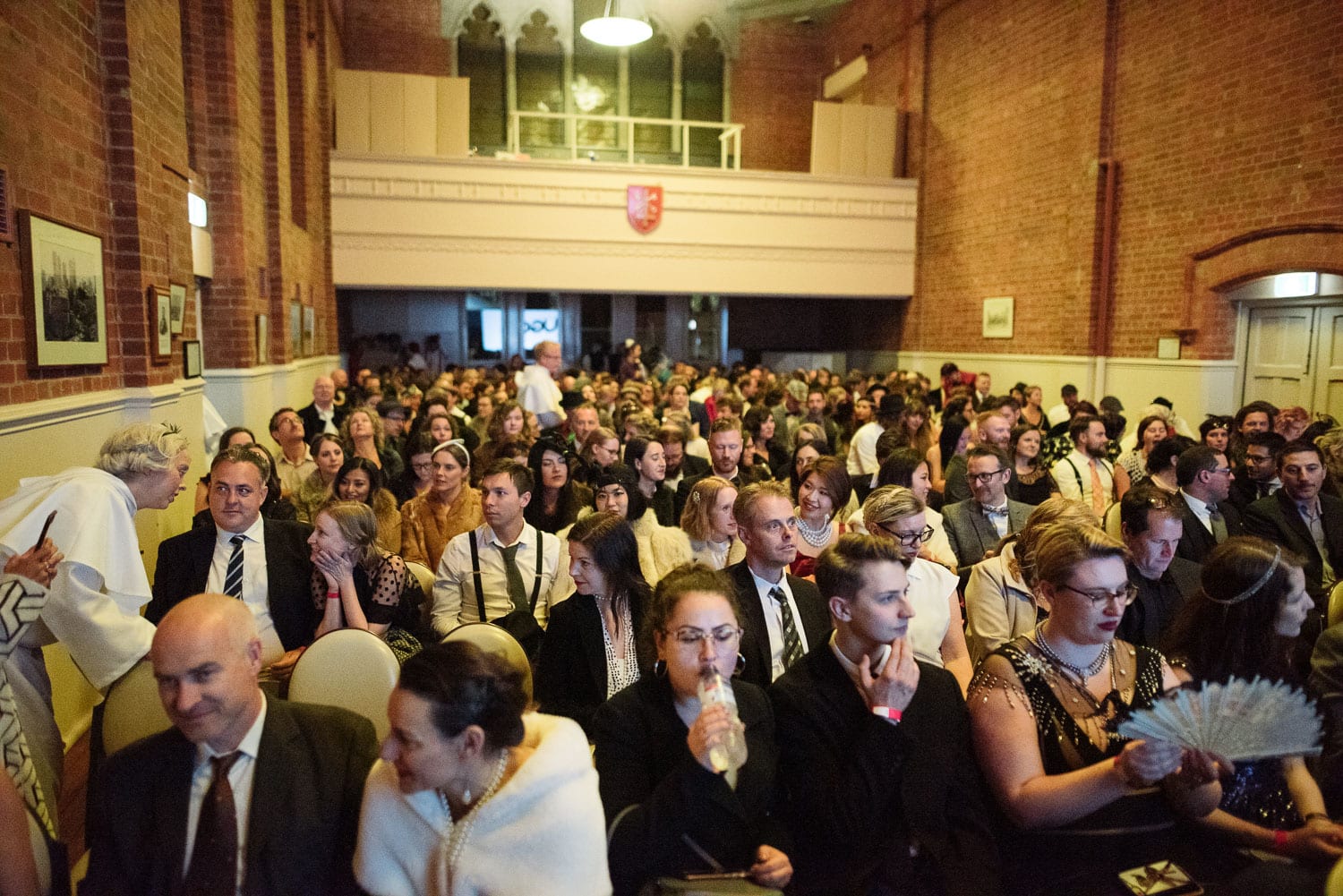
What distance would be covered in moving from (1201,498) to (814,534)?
194 centimetres

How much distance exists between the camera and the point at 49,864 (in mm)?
1895

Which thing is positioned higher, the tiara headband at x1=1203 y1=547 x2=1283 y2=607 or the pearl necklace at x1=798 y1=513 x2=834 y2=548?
the tiara headband at x1=1203 y1=547 x2=1283 y2=607

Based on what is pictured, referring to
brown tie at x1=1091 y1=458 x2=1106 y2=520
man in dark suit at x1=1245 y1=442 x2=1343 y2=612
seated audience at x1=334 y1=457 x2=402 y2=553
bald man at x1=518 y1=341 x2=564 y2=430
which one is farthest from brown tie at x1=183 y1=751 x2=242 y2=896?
bald man at x1=518 y1=341 x2=564 y2=430

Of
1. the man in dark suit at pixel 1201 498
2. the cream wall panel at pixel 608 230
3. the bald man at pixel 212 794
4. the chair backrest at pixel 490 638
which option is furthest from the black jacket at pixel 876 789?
the cream wall panel at pixel 608 230

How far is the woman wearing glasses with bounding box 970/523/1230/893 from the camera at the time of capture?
203 cm

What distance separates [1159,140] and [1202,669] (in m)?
9.27

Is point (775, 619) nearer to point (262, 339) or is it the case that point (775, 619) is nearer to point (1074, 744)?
point (1074, 744)

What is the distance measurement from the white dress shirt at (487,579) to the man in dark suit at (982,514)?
1.89 m

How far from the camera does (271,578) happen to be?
312 cm

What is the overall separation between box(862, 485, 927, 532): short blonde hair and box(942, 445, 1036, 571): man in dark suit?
1.00 m

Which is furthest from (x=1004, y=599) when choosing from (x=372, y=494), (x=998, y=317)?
(x=998, y=317)

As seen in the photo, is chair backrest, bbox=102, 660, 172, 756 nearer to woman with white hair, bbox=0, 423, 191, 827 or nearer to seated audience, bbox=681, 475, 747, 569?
woman with white hair, bbox=0, 423, 191, 827

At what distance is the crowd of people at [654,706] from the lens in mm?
1717

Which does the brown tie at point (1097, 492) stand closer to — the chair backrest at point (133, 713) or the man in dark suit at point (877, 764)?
the man in dark suit at point (877, 764)
